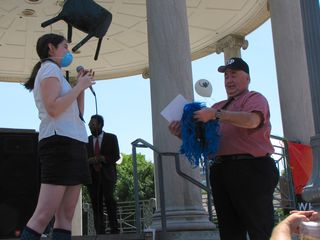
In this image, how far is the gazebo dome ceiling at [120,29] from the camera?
1409 centimetres

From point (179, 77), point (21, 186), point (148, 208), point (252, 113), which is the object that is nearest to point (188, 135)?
point (252, 113)

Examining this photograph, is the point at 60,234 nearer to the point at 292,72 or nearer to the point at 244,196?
the point at 244,196

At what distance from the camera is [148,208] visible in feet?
55.6

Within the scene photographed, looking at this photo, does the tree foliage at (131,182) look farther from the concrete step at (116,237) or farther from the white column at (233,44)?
the concrete step at (116,237)

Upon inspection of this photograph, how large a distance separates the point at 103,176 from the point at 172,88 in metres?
1.92

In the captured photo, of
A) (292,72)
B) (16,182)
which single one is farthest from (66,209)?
(292,72)

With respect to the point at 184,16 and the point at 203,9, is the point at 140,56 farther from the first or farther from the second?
the point at 184,16

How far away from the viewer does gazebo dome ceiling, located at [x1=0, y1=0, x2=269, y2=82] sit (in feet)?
46.2

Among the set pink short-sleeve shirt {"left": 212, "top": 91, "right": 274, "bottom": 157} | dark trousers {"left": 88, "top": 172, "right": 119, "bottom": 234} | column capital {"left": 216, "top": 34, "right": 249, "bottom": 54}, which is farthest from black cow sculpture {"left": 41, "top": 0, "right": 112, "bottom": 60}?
column capital {"left": 216, "top": 34, "right": 249, "bottom": 54}

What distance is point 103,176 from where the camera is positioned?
841cm

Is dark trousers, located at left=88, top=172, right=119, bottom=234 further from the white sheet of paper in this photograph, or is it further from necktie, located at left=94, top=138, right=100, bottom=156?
the white sheet of paper

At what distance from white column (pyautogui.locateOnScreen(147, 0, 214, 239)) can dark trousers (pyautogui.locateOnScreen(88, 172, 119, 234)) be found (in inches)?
51.4

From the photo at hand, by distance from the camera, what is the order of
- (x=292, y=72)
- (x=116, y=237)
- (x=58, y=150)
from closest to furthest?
(x=58, y=150)
(x=116, y=237)
(x=292, y=72)

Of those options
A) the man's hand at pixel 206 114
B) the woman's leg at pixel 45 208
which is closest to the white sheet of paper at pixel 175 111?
the man's hand at pixel 206 114
